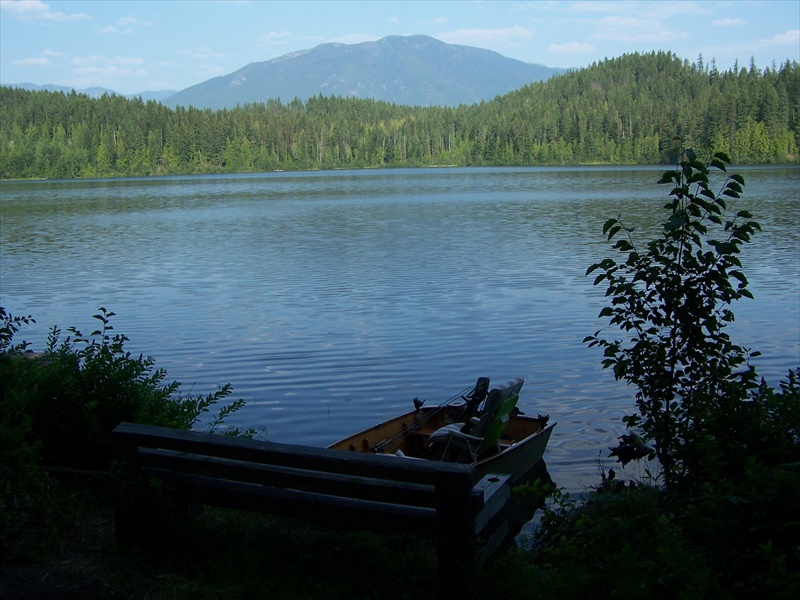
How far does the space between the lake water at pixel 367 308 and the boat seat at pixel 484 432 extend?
146 centimetres

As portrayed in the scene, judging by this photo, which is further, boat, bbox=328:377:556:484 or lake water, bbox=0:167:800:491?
lake water, bbox=0:167:800:491

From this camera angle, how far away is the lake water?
45.3 feet

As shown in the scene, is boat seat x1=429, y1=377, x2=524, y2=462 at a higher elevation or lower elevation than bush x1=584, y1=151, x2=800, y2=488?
lower

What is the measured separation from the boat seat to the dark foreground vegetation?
146 cm

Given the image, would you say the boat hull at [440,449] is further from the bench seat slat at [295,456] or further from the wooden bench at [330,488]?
the bench seat slat at [295,456]

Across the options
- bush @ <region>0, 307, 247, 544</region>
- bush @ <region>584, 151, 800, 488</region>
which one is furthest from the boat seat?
bush @ <region>0, 307, 247, 544</region>

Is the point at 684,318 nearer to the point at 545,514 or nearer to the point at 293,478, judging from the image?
the point at 545,514

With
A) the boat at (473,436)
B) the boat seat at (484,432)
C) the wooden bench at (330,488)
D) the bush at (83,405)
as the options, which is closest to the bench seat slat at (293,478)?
the wooden bench at (330,488)

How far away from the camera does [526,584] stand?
4.97 metres

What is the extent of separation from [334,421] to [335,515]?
24.2ft

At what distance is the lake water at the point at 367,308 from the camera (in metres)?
13.8

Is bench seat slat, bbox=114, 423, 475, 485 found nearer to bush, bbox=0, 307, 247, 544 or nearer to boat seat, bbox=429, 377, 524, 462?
bush, bbox=0, 307, 247, 544

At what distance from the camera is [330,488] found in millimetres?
5375

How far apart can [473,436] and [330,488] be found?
422cm
